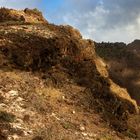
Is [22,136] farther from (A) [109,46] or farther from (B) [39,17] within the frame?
(A) [109,46]

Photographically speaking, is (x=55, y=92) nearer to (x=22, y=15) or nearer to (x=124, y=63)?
(x=22, y=15)

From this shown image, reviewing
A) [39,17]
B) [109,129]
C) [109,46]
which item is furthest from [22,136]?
[109,46]

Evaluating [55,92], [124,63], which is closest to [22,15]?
[55,92]

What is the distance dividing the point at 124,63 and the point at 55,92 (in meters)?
45.9

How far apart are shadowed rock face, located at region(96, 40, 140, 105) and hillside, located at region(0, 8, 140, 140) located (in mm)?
28220

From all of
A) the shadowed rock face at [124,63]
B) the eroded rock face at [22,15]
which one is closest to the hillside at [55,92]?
the eroded rock face at [22,15]

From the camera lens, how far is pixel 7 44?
3394 cm

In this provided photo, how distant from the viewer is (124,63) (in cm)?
7600

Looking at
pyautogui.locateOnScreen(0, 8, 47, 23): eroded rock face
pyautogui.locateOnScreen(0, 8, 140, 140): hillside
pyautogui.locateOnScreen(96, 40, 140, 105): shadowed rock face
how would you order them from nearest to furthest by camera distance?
1. pyautogui.locateOnScreen(0, 8, 140, 140): hillside
2. pyautogui.locateOnScreen(0, 8, 47, 23): eroded rock face
3. pyautogui.locateOnScreen(96, 40, 140, 105): shadowed rock face

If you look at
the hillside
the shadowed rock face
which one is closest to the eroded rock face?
the hillside

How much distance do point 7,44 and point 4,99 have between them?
672cm

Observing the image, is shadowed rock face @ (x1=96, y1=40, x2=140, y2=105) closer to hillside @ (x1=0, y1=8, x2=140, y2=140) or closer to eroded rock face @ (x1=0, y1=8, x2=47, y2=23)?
eroded rock face @ (x1=0, y1=8, x2=47, y2=23)

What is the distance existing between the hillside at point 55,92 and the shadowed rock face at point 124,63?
92.6ft

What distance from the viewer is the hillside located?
27.1 m
